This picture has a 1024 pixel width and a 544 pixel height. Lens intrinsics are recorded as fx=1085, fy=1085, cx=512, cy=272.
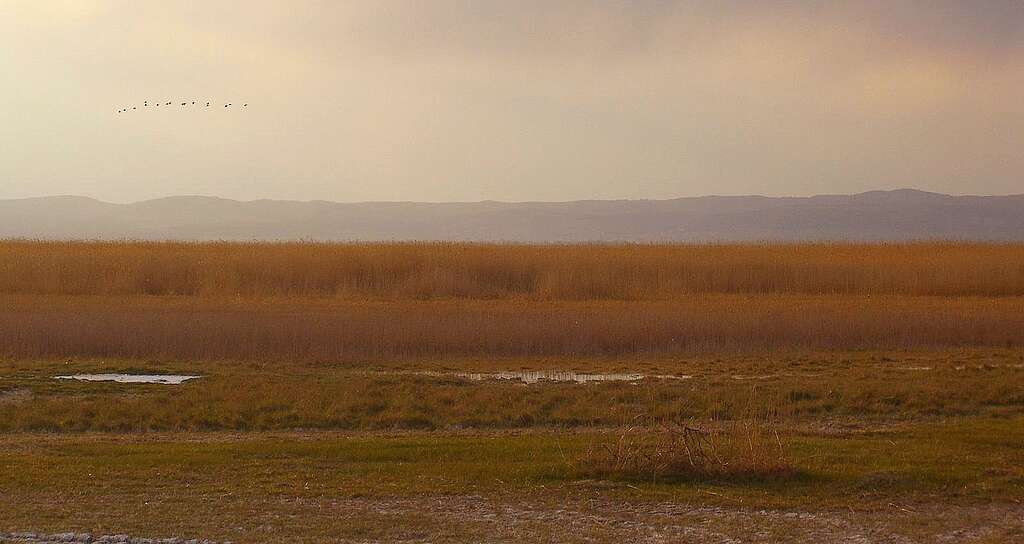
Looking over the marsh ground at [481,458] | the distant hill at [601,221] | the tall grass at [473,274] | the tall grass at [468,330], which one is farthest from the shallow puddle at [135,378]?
the distant hill at [601,221]

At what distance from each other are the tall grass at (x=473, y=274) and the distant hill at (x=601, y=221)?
102 metres

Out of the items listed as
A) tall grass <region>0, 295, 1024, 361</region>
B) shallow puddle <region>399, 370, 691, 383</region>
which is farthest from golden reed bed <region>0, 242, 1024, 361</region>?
shallow puddle <region>399, 370, 691, 383</region>

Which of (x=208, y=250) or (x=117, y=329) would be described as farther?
(x=208, y=250)

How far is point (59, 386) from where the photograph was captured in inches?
648

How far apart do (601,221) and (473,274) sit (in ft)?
439

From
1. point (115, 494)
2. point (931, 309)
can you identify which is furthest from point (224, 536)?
point (931, 309)

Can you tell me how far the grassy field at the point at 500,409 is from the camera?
336 inches

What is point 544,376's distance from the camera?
1852cm

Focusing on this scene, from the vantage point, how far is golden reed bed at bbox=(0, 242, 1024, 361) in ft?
72.4

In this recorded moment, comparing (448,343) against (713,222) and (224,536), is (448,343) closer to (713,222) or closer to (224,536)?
(224,536)

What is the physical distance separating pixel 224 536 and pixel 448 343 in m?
14.5

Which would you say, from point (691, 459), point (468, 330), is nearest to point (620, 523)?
point (691, 459)

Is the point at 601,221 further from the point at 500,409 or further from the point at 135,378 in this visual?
the point at 500,409

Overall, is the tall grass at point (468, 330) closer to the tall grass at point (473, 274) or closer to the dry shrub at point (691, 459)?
the tall grass at point (473, 274)
